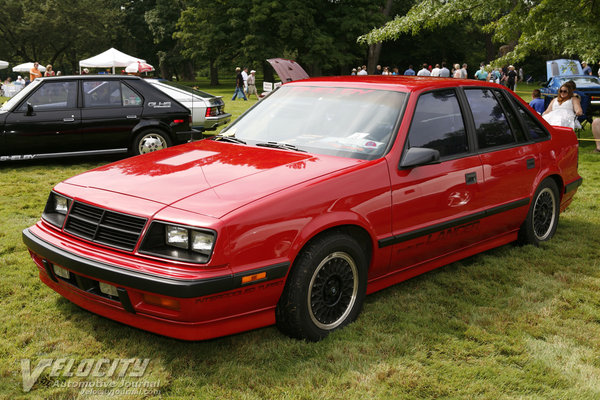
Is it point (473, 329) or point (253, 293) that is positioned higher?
point (253, 293)

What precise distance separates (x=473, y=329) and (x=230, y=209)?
180 centimetres

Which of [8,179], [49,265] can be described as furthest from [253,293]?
[8,179]

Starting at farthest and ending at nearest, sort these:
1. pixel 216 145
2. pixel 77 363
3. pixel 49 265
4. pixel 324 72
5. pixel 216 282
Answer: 1. pixel 324 72
2. pixel 216 145
3. pixel 49 265
4. pixel 77 363
5. pixel 216 282

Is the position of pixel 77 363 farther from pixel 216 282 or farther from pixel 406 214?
pixel 406 214

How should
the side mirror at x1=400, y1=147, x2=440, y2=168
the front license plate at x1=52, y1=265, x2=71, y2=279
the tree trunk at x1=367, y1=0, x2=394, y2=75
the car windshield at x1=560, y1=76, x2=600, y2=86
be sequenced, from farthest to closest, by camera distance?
the tree trunk at x1=367, y1=0, x2=394, y2=75
the car windshield at x1=560, y1=76, x2=600, y2=86
the side mirror at x1=400, y1=147, x2=440, y2=168
the front license plate at x1=52, y1=265, x2=71, y2=279

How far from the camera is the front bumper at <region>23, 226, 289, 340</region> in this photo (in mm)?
3082

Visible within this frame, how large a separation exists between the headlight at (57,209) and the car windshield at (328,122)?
1391mm

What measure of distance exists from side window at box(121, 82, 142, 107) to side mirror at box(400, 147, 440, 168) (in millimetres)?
7018

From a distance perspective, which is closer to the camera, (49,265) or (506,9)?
(49,265)

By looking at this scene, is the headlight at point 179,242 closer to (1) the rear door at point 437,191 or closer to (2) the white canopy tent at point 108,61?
(1) the rear door at point 437,191

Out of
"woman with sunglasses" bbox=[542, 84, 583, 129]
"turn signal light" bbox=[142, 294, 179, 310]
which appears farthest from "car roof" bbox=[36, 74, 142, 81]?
"woman with sunglasses" bbox=[542, 84, 583, 129]

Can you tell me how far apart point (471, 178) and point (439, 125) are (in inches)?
18.8

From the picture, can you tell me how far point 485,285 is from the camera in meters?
4.66

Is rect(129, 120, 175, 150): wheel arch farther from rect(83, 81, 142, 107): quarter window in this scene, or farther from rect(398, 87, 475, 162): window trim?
rect(398, 87, 475, 162): window trim
